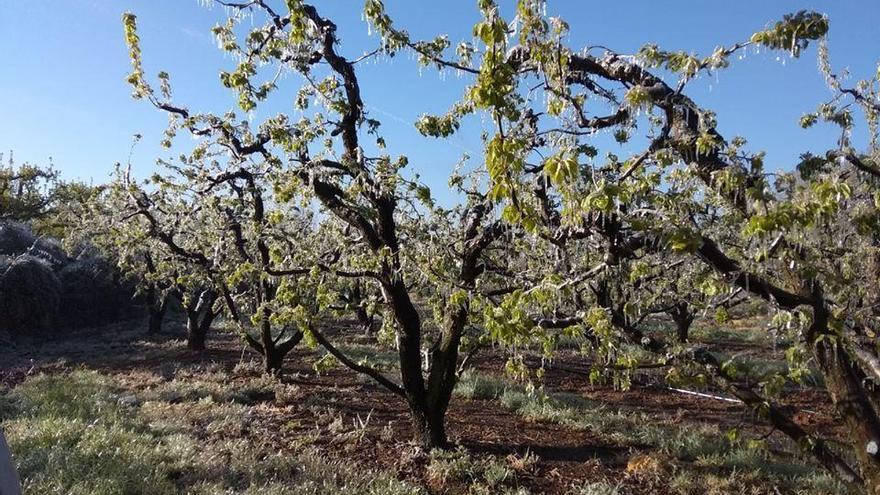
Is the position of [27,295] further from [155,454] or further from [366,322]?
[155,454]

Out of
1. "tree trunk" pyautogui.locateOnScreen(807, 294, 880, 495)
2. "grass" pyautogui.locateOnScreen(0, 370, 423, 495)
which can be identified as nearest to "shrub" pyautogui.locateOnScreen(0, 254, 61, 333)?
"grass" pyautogui.locateOnScreen(0, 370, 423, 495)

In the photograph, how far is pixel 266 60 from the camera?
270 inches

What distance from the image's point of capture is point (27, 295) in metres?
22.5

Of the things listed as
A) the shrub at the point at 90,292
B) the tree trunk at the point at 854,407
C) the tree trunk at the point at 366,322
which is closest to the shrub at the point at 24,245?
the shrub at the point at 90,292

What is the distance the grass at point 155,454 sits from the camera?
6184 millimetres

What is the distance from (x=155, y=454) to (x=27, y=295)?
1933cm

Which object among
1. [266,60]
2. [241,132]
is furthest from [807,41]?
[241,132]

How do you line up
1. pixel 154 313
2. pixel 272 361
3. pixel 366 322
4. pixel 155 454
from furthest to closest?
pixel 366 322
pixel 154 313
pixel 272 361
pixel 155 454

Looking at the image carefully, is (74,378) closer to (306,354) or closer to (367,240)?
(306,354)

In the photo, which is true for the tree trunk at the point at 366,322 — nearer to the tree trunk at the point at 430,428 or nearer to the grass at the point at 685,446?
the grass at the point at 685,446

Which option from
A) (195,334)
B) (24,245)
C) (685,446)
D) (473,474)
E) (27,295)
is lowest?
(473,474)

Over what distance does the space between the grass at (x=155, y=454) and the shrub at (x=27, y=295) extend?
1355cm

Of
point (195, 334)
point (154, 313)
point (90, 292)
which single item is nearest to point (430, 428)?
point (195, 334)

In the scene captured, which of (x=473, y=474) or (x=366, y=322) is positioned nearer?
(x=473, y=474)
